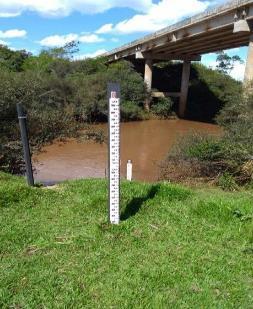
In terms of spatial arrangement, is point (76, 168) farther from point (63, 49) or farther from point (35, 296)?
point (63, 49)


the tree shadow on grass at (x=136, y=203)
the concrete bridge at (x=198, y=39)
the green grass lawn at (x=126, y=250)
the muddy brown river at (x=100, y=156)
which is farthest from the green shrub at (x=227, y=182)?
the concrete bridge at (x=198, y=39)

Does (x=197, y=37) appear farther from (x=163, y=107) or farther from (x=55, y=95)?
(x=55, y=95)

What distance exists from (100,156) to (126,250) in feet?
49.7

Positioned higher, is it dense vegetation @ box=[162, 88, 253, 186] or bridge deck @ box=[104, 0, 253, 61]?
bridge deck @ box=[104, 0, 253, 61]

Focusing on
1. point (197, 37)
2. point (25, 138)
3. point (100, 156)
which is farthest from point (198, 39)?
point (25, 138)

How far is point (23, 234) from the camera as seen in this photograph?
4910 mm

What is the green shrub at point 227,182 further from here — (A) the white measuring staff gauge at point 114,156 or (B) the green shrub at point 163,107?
(B) the green shrub at point 163,107

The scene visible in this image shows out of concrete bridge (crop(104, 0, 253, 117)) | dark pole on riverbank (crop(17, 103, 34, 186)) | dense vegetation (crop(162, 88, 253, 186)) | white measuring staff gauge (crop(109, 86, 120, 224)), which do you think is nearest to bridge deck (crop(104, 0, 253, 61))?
concrete bridge (crop(104, 0, 253, 117))

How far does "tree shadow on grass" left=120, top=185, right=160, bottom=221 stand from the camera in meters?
5.56

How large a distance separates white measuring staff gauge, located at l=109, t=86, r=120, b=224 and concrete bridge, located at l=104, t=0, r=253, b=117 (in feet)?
60.2

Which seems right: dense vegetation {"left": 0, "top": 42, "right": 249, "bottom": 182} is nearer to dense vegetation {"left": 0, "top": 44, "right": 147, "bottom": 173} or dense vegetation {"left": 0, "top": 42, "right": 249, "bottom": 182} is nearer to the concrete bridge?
dense vegetation {"left": 0, "top": 44, "right": 147, "bottom": 173}

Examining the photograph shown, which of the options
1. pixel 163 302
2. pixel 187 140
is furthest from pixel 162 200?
pixel 187 140

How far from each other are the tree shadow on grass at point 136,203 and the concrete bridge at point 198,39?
17033 millimetres

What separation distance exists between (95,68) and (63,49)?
7.72m
